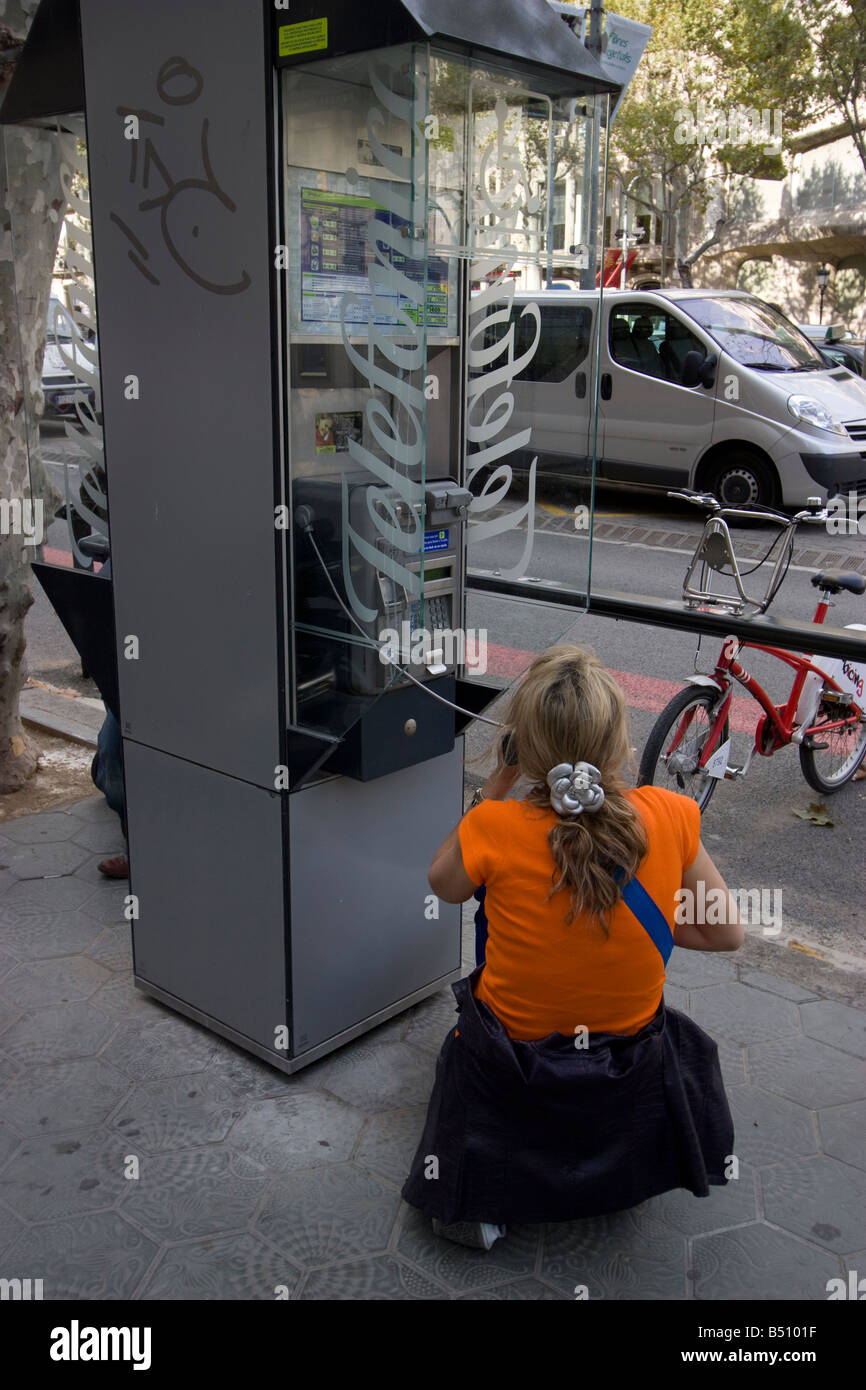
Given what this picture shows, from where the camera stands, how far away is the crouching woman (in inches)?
91.4

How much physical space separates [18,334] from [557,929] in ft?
11.4

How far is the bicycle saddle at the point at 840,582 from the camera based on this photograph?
15.0 feet

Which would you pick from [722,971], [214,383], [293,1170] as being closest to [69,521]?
[214,383]

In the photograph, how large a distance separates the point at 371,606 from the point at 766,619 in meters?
1.67

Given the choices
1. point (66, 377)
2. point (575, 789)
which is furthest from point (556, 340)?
point (575, 789)

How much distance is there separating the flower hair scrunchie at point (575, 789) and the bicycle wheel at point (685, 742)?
7.83 feet

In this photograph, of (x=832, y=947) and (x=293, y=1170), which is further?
(x=832, y=947)

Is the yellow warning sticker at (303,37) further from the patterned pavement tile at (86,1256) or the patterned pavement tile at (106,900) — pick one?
the patterned pavement tile at (106,900)

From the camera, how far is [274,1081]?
3107 millimetres

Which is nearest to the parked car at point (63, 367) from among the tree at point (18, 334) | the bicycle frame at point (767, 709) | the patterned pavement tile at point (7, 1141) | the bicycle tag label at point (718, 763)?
the tree at point (18, 334)

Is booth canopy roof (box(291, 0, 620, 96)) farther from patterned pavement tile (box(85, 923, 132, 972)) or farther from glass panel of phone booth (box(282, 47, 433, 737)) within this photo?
patterned pavement tile (box(85, 923, 132, 972))

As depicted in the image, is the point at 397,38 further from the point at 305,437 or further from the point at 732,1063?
the point at 732,1063

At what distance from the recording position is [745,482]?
36.6 ft

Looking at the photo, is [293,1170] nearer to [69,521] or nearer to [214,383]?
[214,383]
